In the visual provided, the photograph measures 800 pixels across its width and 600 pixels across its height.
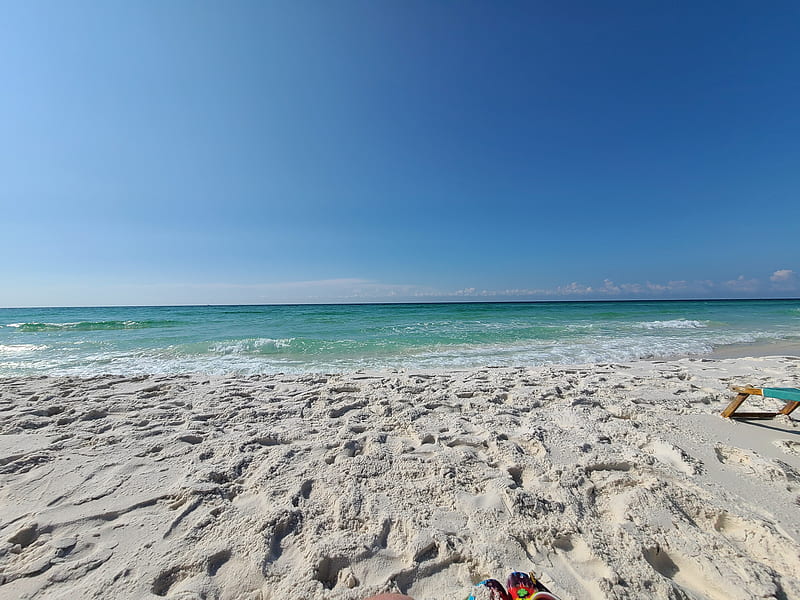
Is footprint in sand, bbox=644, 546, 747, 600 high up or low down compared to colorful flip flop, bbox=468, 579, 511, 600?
down

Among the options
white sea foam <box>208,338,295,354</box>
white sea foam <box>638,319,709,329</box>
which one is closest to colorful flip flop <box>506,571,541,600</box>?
white sea foam <box>208,338,295,354</box>

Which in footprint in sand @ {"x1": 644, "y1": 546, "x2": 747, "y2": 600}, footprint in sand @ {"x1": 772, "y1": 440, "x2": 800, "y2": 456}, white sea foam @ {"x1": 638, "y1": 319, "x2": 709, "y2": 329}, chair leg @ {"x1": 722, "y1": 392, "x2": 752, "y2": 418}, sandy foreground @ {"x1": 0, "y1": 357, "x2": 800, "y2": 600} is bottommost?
white sea foam @ {"x1": 638, "y1": 319, "x2": 709, "y2": 329}

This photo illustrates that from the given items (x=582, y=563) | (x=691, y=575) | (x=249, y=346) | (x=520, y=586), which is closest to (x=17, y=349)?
(x=249, y=346)

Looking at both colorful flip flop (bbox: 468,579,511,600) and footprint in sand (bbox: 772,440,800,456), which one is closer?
colorful flip flop (bbox: 468,579,511,600)

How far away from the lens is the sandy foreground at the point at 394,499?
182 cm

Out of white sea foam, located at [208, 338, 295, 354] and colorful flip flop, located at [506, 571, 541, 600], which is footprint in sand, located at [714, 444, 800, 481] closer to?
colorful flip flop, located at [506, 571, 541, 600]

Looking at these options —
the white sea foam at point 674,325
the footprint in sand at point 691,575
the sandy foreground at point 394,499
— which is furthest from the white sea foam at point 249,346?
the white sea foam at point 674,325

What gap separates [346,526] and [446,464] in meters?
1.10

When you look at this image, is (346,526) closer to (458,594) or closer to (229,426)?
(458,594)

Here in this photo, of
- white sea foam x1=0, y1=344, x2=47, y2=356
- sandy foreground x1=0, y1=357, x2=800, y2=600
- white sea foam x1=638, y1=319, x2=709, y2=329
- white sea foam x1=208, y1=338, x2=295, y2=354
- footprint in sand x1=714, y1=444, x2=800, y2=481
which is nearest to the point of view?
sandy foreground x1=0, y1=357, x2=800, y2=600

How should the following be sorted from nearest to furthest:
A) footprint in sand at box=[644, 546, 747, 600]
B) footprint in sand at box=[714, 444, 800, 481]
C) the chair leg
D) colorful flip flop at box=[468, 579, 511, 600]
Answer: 1. colorful flip flop at box=[468, 579, 511, 600]
2. footprint in sand at box=[644, 546, 747, 600]
3. footprint in sand at box=[714, 444, 800, 481]
4. the chair leg

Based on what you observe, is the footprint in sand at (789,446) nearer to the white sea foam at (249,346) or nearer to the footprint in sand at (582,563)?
the footprint in sand at (582,563)

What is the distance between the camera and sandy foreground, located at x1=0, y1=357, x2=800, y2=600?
1.82 metres

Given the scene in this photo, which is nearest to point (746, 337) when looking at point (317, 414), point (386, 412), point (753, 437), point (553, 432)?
point (753, 437)
